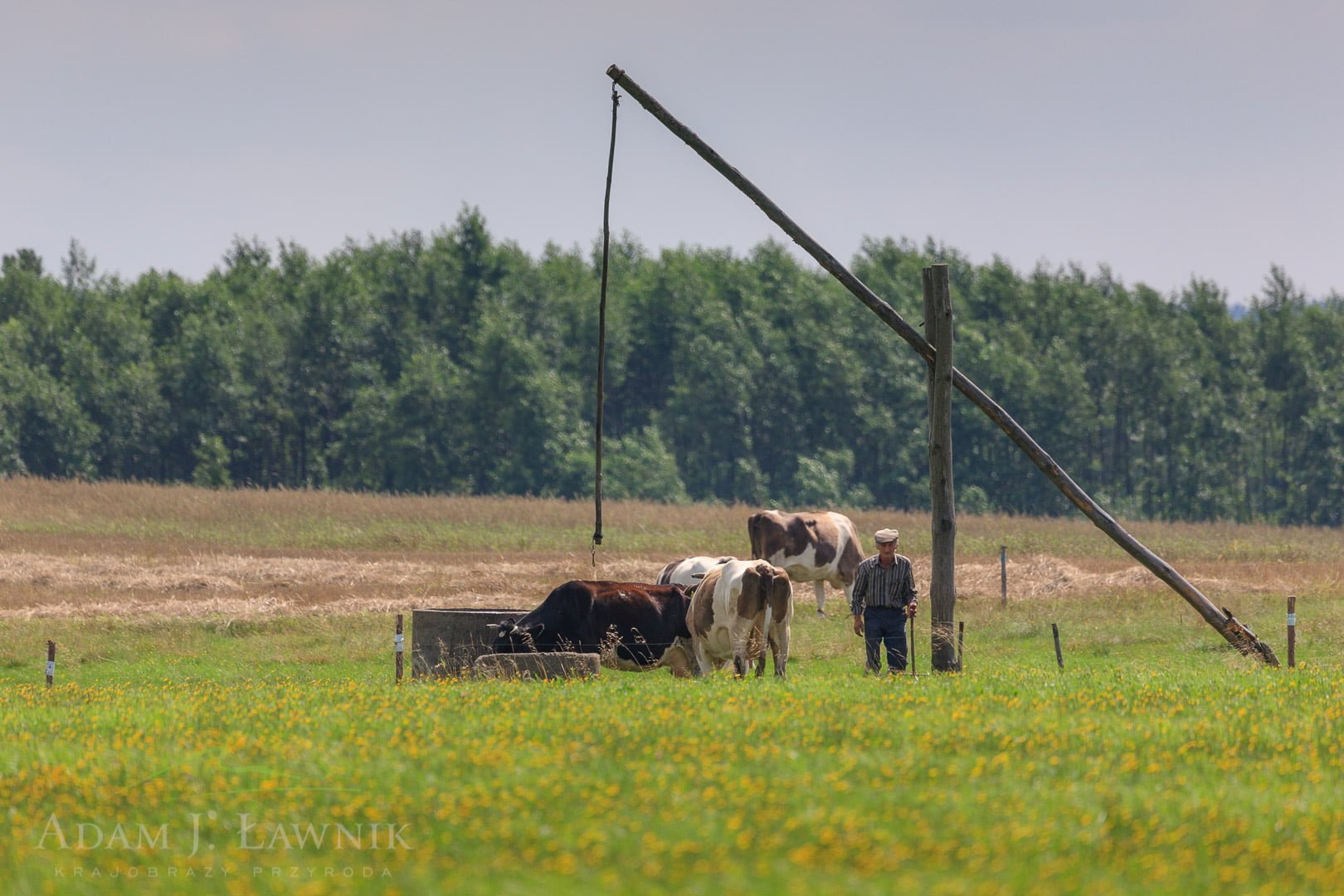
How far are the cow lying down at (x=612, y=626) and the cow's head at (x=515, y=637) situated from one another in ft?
0.03

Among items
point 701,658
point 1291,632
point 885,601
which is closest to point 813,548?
point 1291,632

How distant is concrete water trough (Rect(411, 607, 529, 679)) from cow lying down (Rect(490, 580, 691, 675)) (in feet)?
1.10

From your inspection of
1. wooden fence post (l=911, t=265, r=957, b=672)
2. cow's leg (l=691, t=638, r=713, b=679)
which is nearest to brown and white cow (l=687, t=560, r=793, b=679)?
cow's leg (l=691, t=638, r=713, b=679)

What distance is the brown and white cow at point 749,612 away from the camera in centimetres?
1847

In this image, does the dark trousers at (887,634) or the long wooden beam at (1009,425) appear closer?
the dark trousers at (887,634)

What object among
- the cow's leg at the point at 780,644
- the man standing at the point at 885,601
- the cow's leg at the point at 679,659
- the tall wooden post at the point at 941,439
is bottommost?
the cow's leg at the point at 679,659

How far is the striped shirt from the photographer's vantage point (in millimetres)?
18062

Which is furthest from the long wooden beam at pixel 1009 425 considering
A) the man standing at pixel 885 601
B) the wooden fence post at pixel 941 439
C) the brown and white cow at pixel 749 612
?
the brown and white cow at pixel 749 612

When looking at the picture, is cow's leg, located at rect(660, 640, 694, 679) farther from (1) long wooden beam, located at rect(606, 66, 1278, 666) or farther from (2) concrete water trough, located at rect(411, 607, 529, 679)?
(1) long wooden beam, located at rect(606, 66, 1278, 666)

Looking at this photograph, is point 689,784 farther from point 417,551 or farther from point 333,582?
point 417,551

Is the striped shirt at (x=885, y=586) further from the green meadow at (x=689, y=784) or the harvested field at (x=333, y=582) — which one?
the harvested field at (x=333, y=582)

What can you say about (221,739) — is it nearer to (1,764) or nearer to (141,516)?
(1,764)

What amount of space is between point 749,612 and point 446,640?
3.99m

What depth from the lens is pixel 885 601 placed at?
1812 cm
